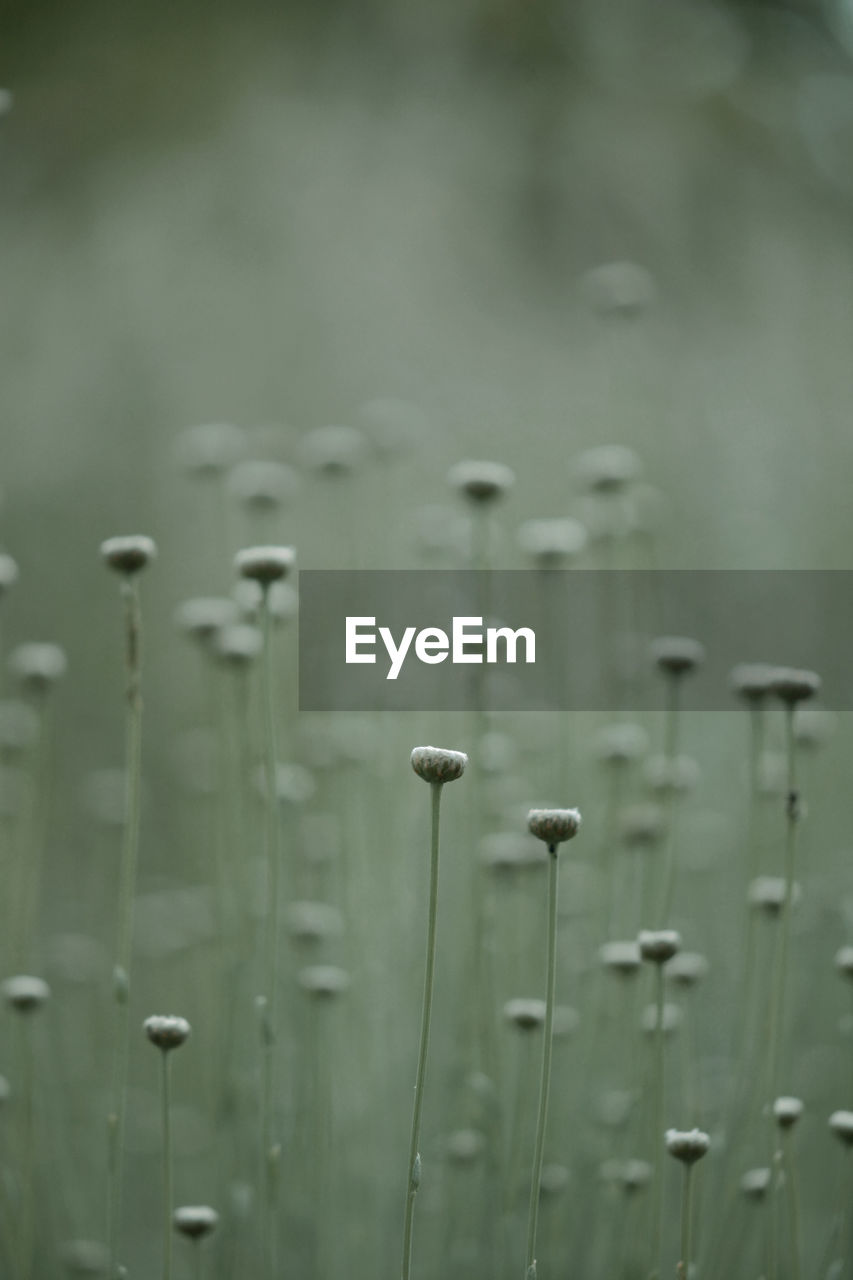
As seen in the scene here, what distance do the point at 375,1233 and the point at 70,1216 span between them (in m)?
0.37

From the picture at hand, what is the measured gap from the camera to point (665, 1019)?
130cm

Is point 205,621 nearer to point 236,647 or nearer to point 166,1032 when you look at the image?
point 236,647

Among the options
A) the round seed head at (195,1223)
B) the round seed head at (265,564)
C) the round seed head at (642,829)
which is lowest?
the round seed head at (195,1223)

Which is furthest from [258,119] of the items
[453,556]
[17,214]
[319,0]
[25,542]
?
[453,556]

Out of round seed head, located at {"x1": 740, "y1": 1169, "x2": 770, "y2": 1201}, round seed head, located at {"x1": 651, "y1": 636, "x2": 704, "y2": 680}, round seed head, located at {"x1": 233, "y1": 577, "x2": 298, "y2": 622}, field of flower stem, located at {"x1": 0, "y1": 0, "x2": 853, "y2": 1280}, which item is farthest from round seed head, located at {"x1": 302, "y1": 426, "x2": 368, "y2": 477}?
round seed head, located at {"x1": 740, "y1": 1169, "x2": 770, "y2": 1201}

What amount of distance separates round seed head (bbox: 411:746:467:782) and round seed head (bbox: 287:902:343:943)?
2.31ft

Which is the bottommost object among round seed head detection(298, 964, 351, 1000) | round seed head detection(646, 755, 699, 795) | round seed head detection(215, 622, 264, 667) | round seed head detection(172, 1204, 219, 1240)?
round seed head detection(172, 1204, 219, 1240)

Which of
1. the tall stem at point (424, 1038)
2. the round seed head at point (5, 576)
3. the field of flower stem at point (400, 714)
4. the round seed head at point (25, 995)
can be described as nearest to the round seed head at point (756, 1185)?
the field of flower stem at point (400, 714)

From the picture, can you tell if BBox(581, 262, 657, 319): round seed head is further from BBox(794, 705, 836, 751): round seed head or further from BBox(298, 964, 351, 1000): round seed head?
BBox(298, 964, 351, 1000): round seed head

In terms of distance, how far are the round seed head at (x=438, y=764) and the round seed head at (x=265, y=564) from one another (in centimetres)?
32

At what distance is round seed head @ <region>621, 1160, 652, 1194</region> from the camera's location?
1221 millimetres

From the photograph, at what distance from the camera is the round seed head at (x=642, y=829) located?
153 cm

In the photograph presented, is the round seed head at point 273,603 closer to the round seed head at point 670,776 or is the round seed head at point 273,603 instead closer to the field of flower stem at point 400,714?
the field of flower stem at point 400,714

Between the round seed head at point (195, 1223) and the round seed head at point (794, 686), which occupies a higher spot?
the round seed head at point (794, 686)
